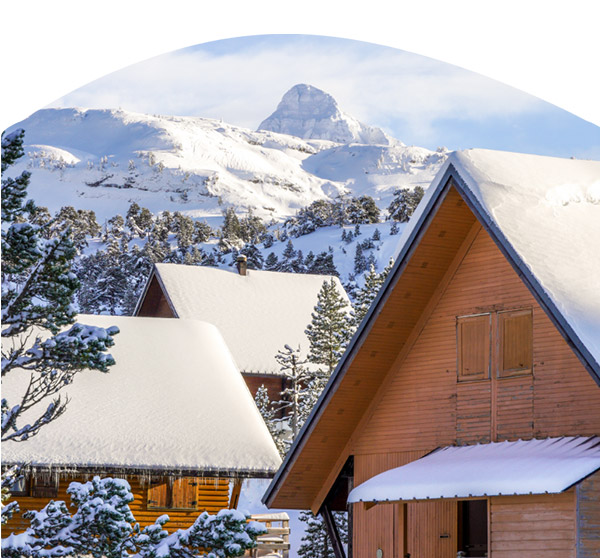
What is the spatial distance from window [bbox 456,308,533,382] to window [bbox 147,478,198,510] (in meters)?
9.68

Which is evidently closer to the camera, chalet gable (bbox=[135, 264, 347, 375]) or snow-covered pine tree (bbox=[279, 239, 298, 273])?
chalet gable (bbox=[135, 264, 347, 375])

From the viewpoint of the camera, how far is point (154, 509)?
23344 mm

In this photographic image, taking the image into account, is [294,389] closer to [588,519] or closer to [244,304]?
[244,304]

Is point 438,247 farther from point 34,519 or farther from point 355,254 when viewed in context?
point 355,254

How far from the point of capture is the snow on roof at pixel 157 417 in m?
22.5

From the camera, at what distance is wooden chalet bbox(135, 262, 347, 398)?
43.8m

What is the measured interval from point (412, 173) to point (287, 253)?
114 meters

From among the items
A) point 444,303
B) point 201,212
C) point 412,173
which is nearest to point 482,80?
point 444,303

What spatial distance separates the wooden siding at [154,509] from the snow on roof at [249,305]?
18.7 metres

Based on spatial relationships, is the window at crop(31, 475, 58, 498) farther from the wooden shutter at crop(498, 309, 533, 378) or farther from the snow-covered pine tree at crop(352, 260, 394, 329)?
the snow-covered pine tree at crop(352, 260, 394, 329)

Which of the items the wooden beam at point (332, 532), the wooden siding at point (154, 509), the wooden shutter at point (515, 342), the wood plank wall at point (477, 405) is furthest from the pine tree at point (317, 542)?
the wooden shutter at point (515, 342)

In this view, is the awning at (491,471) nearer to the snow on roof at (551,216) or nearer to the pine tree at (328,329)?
the snow on roof at (551,216)

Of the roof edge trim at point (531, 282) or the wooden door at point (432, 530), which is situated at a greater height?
the roof edge trim at point (531, 282)

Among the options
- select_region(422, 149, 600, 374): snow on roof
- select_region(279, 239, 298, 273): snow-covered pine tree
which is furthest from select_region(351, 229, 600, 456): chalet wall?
select_region(279, 239, 298, 273): snow-covered pine tree
